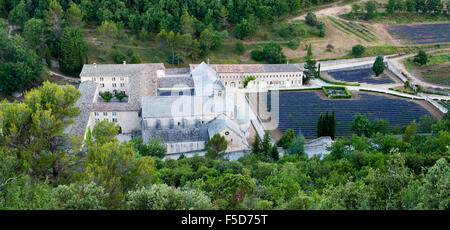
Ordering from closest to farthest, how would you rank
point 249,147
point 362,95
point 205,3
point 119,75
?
point 249,147 → point 119,75 → point 362,95 → point 205,3

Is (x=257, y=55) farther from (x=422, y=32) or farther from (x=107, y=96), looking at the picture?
(x=422, y=32)

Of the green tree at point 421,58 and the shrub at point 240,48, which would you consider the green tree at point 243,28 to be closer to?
the shrub at point 240,48

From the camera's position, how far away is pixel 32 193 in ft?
63.1

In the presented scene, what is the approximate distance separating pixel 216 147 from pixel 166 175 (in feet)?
35.9

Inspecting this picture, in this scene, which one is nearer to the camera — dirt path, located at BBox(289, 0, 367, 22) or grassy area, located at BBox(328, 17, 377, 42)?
Answer: grassy area, located at BBox(328, 17, 377, 42)

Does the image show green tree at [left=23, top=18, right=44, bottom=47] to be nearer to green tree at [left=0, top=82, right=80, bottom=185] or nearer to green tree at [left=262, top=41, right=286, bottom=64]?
green tree at [left=262, top=41, right=286, bottom=64]

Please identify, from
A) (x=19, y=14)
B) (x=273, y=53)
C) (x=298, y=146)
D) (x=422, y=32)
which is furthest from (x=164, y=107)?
(x=422, y=32)

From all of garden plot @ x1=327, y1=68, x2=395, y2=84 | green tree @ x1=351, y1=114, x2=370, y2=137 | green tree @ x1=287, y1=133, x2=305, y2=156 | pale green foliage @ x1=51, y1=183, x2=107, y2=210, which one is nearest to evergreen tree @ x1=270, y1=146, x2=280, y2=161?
green tree @ x1=287, y1=133, x2=305, y2=156

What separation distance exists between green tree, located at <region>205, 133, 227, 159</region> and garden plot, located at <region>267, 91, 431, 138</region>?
12702mm

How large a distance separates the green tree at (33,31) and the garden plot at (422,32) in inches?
2758

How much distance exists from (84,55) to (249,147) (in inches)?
1404

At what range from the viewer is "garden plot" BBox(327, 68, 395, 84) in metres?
70.4

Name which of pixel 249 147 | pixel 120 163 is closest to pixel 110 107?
pixel 249 147
